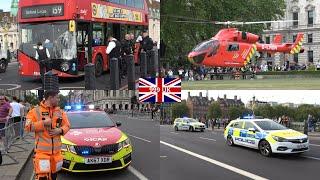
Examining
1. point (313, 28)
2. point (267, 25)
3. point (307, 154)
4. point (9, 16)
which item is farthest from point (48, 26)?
point (307, 154)

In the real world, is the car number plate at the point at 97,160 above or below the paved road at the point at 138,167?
above

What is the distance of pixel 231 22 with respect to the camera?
6598mm

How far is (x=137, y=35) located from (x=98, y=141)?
7.46ft

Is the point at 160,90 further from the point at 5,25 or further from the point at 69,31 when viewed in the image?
the point at 69,31

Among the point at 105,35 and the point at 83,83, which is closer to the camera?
the point at 83,83

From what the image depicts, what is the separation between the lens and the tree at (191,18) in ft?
18.3

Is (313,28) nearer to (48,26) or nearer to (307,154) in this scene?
(307,154)

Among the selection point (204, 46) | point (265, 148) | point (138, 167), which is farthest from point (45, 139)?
point (265, 148)

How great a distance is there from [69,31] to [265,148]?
22.6 ft

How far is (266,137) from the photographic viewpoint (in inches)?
498

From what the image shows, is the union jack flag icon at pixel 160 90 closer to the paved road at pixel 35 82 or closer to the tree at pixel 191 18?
the tree at pixel 191 18

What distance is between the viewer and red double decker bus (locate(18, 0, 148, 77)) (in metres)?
6.59

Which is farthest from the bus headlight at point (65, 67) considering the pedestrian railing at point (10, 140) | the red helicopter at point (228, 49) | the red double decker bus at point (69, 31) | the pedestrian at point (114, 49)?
the pedestrian railing at point (10, 140)

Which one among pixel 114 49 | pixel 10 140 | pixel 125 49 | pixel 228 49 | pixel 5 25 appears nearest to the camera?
pixel 5 25
